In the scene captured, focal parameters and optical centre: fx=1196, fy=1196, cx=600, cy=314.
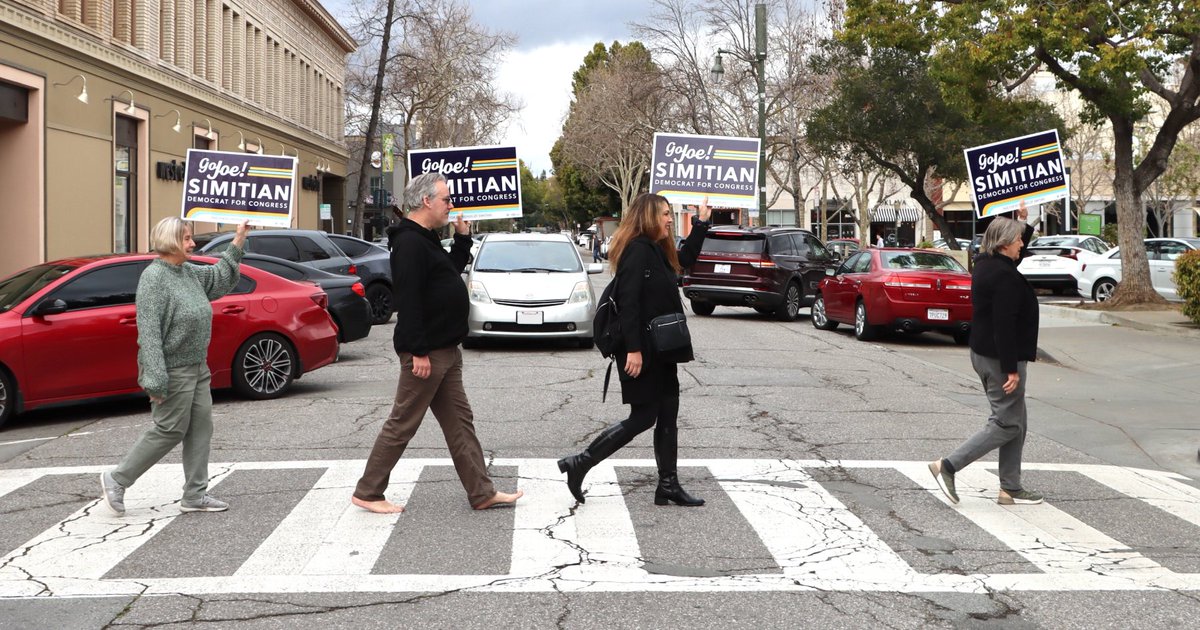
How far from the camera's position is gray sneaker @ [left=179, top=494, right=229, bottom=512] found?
682cm

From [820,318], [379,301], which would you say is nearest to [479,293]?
[379,301]

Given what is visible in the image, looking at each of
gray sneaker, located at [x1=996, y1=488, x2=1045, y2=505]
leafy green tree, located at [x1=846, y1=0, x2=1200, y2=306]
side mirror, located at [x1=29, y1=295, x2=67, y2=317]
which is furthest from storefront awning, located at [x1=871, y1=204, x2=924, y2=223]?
gray sneaker, located at [x1=996, y1=488, x2=1045, y2=505]

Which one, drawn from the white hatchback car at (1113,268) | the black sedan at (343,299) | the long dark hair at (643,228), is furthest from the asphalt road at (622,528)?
the white hatchback car at (1113,268)

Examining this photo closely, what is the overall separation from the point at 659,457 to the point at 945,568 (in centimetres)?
184

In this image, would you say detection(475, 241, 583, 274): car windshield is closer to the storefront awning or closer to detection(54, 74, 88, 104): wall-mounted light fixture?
detection(54, 74, 88, 104): wall-mounted light fixture

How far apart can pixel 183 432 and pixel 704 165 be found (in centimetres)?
988

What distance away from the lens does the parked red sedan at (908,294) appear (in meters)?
17.6

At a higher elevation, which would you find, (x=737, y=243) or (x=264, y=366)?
(x=737, y=243)

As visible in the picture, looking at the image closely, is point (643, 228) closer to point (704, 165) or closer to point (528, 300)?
point (528, 300)

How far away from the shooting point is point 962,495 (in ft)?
24.5

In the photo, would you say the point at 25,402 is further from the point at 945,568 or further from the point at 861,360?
the point at 861,360

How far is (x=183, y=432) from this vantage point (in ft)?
22.2

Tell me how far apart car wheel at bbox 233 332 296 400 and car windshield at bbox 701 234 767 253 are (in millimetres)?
11786

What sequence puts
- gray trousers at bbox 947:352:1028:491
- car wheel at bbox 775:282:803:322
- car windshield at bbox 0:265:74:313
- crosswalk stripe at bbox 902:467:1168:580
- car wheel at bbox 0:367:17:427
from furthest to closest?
car wheel at bbox 775:282:803:322, car windshield at bbox 0:265:74:313, car wheel at bbox 0:367:17:427, gray trousers at bbox 947:352:1028:491, crosswalk stripe at bbox 902:467:1168:580
